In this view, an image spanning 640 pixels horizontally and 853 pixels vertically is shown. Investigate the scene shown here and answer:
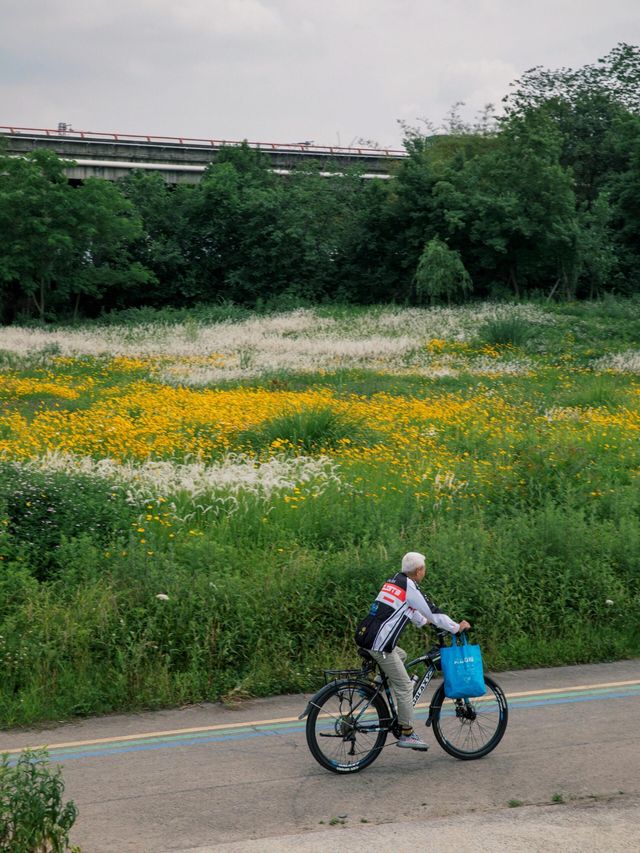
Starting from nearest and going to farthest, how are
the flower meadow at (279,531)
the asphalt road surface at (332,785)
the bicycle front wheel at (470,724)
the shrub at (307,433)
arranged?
1. the asphalt road surface at (332,785)
2. the bicycle front wheel at (470,724)
3. the flower meadow at (279,531)
4. the shrub at (307,433)

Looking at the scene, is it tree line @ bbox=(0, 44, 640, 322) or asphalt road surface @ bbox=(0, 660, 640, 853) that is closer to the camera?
asphalt road surface @ bbox=(0, 660, 640, 853)

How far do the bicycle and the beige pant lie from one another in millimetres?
71

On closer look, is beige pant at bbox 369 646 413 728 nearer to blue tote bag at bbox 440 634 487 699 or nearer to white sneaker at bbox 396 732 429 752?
white sneaker at bbox 396 732 429 752

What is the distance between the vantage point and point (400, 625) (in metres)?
7.61

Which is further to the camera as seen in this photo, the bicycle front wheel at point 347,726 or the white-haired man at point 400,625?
the white-haired man at point 400,625

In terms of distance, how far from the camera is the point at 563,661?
10633 mm

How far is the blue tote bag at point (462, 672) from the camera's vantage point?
7.74 metres

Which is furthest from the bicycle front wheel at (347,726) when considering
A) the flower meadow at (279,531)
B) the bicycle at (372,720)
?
the flower meadow at (279,531)

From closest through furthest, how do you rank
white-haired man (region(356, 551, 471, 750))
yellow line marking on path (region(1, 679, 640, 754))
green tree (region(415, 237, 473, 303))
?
white-haired man (region(356, 551, 471, 750)) < yellow line marking on path (region(1, 679, 640, 754)) < green tree (region(415, 237, 473, 303))

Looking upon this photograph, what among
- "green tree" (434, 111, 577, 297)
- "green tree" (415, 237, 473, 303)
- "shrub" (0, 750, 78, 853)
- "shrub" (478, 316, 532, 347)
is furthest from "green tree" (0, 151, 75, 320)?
"shrub" (0, 750, 78, 853)

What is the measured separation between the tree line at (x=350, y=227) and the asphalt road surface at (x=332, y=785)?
122 feet

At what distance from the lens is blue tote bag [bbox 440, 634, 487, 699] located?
25.4ft

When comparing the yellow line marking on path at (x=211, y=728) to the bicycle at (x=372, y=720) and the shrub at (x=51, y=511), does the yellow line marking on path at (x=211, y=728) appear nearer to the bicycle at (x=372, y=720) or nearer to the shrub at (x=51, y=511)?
the bicycle at (x=372, y=720)

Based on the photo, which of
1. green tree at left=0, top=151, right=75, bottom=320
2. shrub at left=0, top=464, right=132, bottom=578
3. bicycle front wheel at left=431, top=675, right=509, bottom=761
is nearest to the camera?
bicycle front wheel at left=431, top=675, right=509, bottom=761
